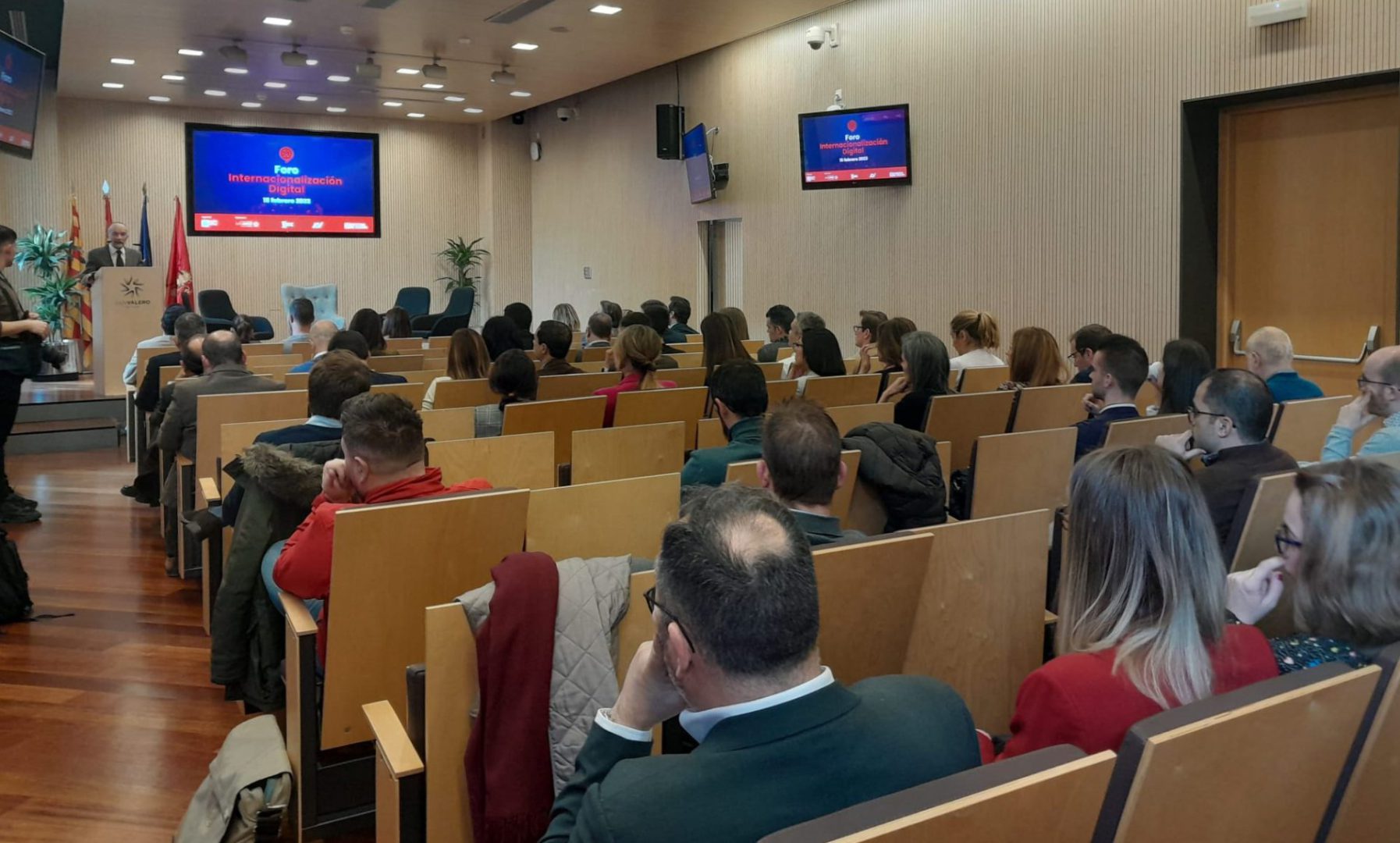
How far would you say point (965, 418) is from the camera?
494 centimetres

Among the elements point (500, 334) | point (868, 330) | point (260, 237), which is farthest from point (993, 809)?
point (260, 237)

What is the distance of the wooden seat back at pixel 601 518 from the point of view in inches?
112

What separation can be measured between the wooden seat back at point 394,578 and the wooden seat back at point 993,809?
1730mm

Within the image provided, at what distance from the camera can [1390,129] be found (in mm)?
6664

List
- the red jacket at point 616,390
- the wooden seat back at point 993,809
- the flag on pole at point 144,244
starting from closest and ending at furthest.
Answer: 1. the wooden seat back at point 993,809
2. the red jacket at point 616,390
3. the flag on pole at point 144,244

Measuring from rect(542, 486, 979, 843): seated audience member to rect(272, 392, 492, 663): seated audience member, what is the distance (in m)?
1.53

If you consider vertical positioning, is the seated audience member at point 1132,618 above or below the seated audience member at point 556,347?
below

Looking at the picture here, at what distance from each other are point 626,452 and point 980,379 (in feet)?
8.88

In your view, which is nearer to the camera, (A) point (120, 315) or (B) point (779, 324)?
(B) point (779, 324)

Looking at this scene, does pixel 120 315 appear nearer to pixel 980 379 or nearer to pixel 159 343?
pixel 159 343

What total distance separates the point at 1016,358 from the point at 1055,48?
13.0 feet

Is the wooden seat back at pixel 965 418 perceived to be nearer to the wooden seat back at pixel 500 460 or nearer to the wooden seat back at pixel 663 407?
the wooden seat back at pixel 663 407

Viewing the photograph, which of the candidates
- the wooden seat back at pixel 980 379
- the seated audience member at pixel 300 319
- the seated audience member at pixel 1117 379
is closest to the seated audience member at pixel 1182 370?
the seated audience member at pixel 1117 379

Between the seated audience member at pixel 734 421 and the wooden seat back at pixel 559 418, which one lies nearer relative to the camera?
the seated audience member at pixel 734 421
